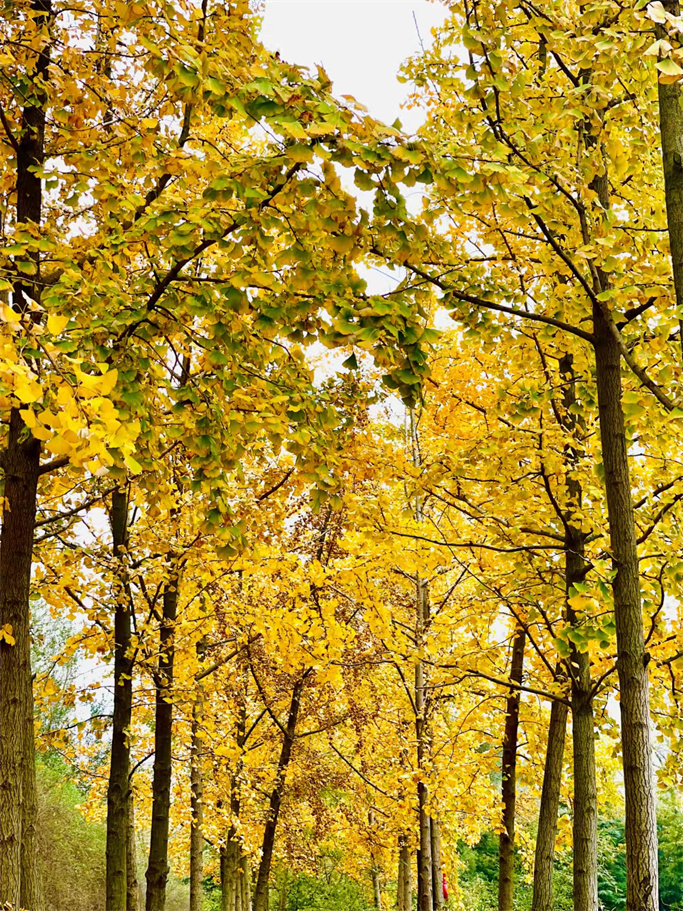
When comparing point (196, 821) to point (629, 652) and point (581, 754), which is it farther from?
point (629, 652)

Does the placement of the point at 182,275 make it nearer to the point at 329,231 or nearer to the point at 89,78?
the point at 329,231

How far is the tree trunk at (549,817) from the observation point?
6.23m

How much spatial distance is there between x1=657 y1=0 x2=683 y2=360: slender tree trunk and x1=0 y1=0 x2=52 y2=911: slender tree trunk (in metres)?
2.54

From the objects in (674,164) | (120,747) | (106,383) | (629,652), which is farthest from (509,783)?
(106,383)

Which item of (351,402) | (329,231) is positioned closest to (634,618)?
(351,402)

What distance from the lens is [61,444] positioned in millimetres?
1715

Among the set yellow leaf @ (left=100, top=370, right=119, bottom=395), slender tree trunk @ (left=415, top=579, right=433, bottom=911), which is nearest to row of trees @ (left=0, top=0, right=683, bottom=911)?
yellow leaf @ (left=100, top=370, right=119, bottom=395)

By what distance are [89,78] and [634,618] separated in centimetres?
373

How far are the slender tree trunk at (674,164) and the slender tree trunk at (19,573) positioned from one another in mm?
2539

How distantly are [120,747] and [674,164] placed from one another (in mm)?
5939

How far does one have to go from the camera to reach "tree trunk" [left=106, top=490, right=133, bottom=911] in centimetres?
626

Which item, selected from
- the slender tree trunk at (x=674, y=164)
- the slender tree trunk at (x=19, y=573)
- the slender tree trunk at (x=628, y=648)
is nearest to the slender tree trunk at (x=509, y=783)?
the slender tree trunk at (x=628, y=648)

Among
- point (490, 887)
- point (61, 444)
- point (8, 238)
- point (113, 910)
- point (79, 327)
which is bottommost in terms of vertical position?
point (490, 887)

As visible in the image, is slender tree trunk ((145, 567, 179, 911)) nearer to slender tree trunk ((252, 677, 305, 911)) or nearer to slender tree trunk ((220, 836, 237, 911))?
slender tree trunk ((252, 677, 305, 911))
